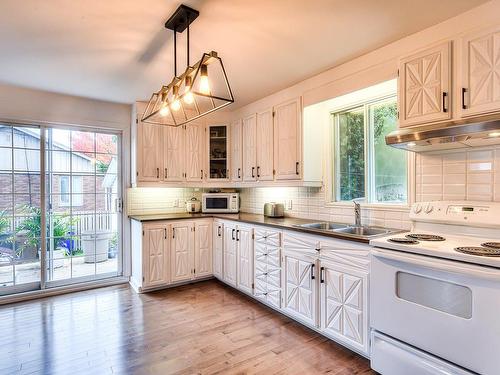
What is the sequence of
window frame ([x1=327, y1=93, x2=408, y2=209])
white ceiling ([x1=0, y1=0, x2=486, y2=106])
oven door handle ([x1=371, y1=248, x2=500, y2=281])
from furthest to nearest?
1. window frame ([x1=327, y1=93, x2=408, y2=209])
2. white ceiling ([x1=0, y1=0, x2=486, y2=106])
3. oven door handle ([x1=371, y1=248, x2=500, y2=281])

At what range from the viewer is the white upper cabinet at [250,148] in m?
3.78

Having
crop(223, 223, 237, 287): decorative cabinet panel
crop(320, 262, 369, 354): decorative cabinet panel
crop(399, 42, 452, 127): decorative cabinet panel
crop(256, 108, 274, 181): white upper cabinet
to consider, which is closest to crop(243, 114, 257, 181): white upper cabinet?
crop(256, 108, 274, 181): white upper cabinet

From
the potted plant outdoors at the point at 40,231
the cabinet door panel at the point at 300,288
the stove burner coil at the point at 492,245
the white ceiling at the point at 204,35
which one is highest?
the white ceiling at the point at 204,35

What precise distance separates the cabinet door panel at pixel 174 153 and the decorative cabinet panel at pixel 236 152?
2.28 ft

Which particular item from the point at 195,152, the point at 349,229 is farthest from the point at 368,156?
the point at 195,152

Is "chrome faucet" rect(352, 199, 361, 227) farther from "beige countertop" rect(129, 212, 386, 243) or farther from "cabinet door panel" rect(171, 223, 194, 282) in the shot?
"cabinet door panel" rect(171, 223, 194, 282)

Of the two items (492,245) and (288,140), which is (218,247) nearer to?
(288,140)

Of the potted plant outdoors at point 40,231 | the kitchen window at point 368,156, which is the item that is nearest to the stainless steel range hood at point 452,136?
the kitchen window at point 368,156

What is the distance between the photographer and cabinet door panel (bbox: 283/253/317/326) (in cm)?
256

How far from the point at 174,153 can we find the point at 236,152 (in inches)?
33.8

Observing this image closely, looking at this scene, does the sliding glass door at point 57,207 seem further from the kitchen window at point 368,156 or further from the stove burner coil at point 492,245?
the stove burner coil at point 492,245

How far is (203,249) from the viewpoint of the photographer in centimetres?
399

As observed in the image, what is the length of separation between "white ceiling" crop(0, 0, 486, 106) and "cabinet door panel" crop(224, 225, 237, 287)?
70.7 inches

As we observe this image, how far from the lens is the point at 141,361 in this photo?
2193 mm
